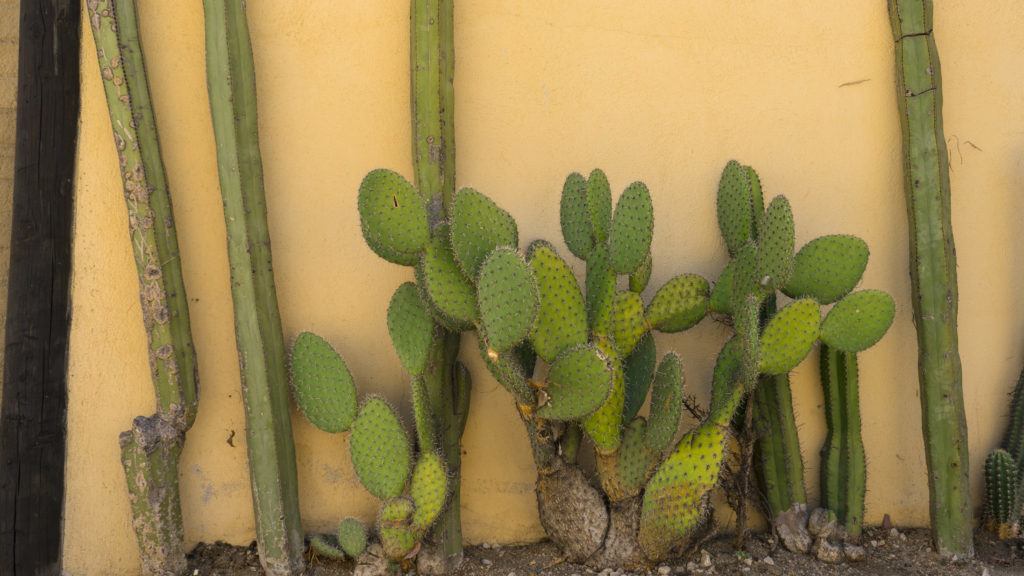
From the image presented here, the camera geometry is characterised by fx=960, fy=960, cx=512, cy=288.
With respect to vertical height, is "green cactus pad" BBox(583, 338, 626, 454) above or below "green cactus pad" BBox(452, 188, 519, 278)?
below

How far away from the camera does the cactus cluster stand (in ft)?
9.44

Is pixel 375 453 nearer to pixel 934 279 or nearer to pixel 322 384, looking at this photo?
pixel 322 384

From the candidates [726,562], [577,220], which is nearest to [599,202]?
[577,220]

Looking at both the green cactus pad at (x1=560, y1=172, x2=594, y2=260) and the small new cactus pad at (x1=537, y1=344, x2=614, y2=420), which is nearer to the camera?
the small new cactus pad at (x1=537, y1=344, x2=614, y2=420)

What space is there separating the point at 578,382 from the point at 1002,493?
5.43ft

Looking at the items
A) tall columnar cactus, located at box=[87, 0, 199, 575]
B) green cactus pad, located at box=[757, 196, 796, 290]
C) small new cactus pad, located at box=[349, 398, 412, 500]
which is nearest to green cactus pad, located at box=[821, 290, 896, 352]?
green cactus pad, located at box=[757, 196, 796, 290]

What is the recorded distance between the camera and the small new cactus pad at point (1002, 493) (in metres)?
3.23

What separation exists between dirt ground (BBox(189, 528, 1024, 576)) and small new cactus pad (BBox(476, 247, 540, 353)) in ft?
3.05

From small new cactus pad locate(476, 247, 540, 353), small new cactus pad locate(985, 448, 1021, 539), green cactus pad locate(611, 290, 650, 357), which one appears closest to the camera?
small new cactus pad locate(476, 247, 540, 353)

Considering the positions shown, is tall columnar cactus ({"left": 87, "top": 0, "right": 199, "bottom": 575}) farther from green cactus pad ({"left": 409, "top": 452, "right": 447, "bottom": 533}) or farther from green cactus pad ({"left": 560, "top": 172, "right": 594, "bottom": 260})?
green cactus pad ({"left": 560, "top": 172, "right": 594, "bottom": 260})

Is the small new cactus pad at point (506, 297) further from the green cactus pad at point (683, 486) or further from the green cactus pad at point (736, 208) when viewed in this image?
the green cactus pad at point (736, 208)

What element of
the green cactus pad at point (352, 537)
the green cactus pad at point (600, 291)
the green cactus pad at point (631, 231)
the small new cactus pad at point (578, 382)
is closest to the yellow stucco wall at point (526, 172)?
the green cactus pad at point (352, 537)

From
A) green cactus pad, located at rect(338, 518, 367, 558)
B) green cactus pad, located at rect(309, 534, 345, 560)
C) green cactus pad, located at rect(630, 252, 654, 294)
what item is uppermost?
green cactus pad, located at rect(630, 252, 654, 294)

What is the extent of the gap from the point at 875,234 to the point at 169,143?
238 centimetres
